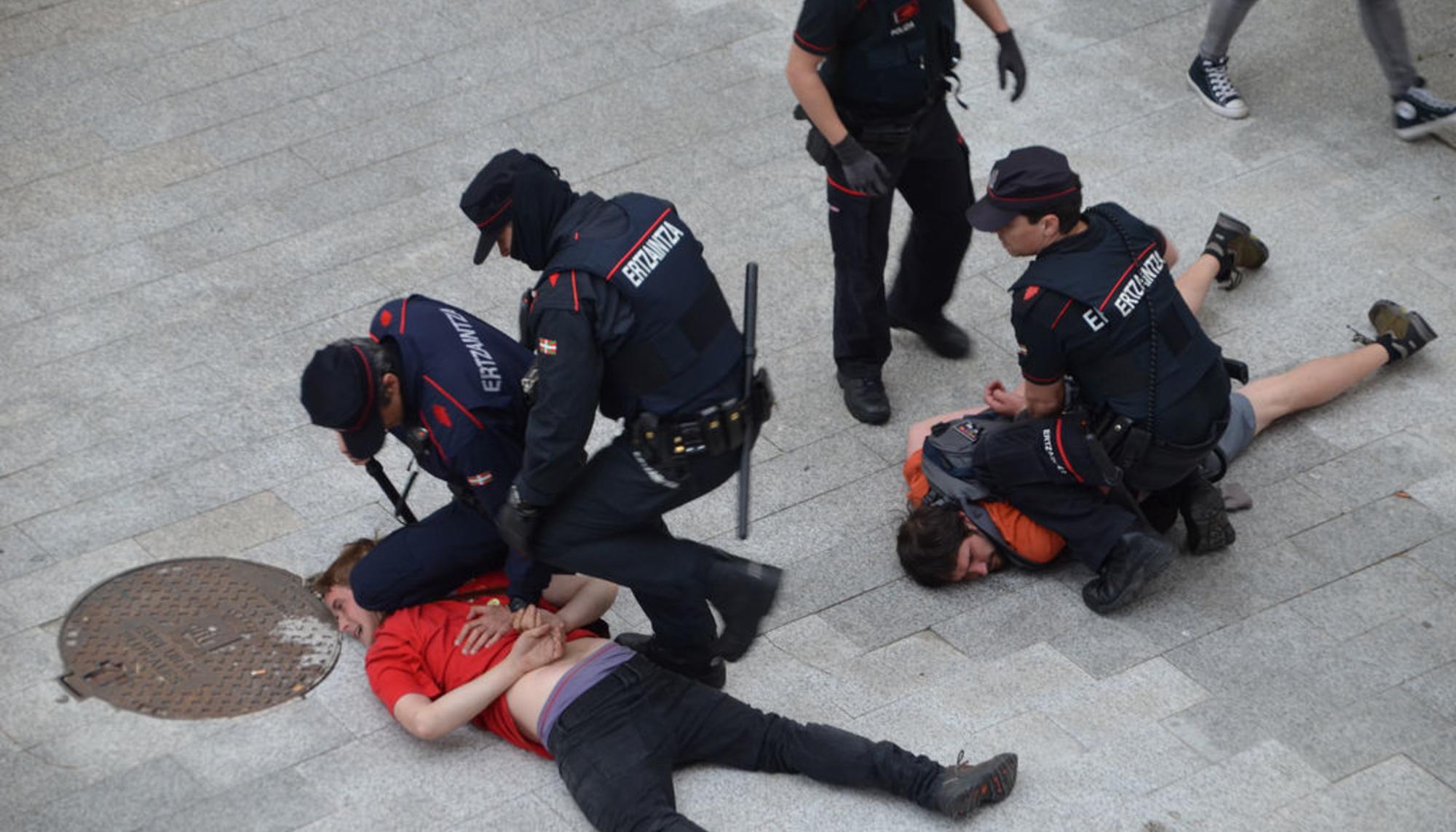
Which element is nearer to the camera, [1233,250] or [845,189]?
[845,189]

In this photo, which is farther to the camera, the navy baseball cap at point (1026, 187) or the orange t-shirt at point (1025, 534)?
the orange t-shirt at point (1025, 534)

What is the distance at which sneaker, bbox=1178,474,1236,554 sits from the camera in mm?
5301

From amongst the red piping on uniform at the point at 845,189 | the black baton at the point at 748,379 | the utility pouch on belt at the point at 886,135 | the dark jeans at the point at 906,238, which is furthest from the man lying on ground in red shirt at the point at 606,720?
the utility pouch on belt at the point at 886,135

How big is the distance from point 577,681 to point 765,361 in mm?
2066

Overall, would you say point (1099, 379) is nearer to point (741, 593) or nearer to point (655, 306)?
point (741, 593)

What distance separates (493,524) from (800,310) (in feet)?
6.98

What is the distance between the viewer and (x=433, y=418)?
455 cm

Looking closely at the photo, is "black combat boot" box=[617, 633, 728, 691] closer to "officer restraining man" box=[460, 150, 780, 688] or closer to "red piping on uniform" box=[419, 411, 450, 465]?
"officer restraining man" box=[460, 150, 780, 688]

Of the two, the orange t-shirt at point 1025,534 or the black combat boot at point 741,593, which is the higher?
the black combat boot at point 741,593

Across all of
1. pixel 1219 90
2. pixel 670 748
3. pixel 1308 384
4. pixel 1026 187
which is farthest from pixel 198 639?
pixel 1219 90

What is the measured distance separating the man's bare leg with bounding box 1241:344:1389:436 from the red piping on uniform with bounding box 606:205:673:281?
234cm

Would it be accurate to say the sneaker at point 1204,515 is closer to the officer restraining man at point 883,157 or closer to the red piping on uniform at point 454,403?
the officer restraining man at point 883,157

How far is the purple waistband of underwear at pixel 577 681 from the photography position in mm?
4504

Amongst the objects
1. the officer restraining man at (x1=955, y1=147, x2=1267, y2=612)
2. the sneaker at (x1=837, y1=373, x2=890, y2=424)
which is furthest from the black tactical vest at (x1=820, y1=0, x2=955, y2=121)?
the sneaker at (x1=837, y1=373, x2=890, y2=424)
